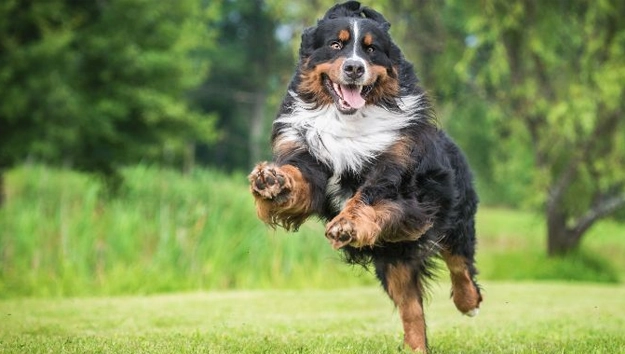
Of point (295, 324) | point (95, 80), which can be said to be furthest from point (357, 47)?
point (95, 80)

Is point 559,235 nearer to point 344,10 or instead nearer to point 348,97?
point 344,10

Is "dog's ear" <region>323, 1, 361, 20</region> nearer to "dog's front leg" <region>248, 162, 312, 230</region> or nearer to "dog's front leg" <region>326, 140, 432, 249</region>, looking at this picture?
"dog's front leg" <region>326, 140, 432, 249</region>

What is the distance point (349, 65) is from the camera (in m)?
5.19

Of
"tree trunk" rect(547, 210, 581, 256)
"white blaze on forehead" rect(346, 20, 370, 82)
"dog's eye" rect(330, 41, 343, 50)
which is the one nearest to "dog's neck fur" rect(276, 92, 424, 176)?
"white blaze on forehead" rect(346, 20, 370, 82)

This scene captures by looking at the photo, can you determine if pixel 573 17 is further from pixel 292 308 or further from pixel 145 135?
pixel 145 135

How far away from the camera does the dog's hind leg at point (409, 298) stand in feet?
18.9

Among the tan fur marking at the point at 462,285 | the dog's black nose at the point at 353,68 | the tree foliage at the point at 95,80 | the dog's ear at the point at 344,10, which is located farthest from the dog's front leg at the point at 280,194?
the tree foliage at the point at 95,80

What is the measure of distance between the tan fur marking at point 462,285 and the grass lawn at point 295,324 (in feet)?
0.63

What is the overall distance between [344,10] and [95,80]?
17048mm

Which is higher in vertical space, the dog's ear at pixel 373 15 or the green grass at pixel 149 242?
the dog's ear at pixel 373 15

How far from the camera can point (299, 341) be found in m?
6.23

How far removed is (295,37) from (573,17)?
5.45 m

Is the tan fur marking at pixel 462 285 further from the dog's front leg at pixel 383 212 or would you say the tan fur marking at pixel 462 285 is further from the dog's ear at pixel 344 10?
the dog's ear at pixel 344 10

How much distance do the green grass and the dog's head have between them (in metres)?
5.01
